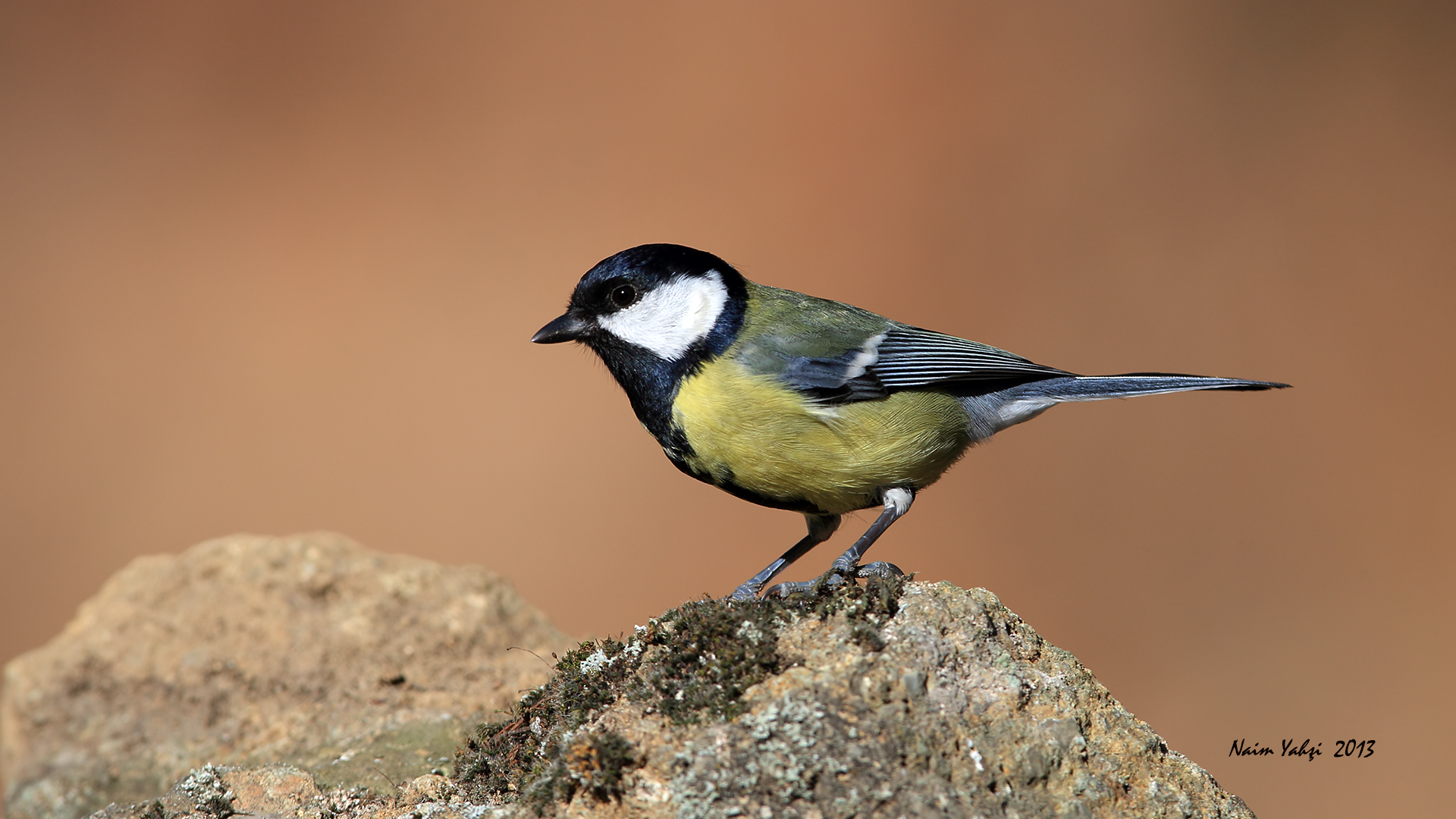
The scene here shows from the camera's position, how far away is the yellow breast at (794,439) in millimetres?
2928

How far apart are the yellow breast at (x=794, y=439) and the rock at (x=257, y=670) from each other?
4.56ft

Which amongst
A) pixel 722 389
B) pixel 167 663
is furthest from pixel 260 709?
pixel 722 389

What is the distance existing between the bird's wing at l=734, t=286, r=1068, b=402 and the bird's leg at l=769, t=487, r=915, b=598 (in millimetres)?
356

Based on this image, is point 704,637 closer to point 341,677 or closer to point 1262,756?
point 341,677

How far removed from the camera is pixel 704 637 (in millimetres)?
2396

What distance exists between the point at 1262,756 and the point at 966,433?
442 centimetres

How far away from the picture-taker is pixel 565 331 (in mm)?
3191

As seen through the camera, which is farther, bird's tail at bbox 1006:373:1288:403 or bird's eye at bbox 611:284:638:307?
bird's eye at bbox 611:284:638:307

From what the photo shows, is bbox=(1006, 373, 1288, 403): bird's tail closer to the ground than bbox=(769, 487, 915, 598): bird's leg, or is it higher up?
higher up

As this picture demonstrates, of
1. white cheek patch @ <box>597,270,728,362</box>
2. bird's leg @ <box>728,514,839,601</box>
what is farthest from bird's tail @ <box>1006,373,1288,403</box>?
white cheek patch @ <box>597,270,728,362</box>

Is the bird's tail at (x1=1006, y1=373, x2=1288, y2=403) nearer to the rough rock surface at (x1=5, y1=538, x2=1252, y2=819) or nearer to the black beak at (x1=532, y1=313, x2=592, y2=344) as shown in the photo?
the rough rock surface at (x1=5, y1=538, x2=1252, y2=819)

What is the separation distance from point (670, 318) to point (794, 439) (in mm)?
609

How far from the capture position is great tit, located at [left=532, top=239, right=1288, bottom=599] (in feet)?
9.70

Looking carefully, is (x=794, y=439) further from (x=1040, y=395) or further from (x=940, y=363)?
(x=1040, y=395)
